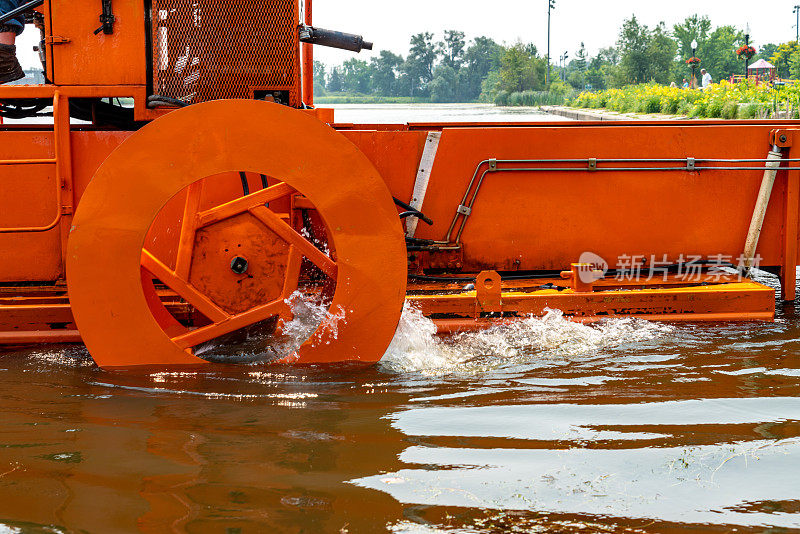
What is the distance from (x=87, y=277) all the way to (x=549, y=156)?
2.57 metres

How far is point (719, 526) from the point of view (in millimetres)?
2682

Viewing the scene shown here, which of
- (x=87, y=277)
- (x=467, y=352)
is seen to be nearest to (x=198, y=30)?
(x=87, y=277)

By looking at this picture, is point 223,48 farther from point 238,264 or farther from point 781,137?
point 781,137

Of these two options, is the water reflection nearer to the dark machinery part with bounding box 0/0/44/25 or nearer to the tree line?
the dark machinery part with bounding box 0/0/44/25

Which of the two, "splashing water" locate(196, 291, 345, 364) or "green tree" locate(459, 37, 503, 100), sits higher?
"green tree" locate(459, 37, 503, 100)

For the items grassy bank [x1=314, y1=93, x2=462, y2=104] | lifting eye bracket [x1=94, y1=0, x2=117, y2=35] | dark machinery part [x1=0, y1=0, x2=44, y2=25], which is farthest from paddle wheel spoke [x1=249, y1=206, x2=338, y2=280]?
grassy bank [x1=314, y1=93, x2=462, y2=104]

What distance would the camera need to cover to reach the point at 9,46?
502 cm

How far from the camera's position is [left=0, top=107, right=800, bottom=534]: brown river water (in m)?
2.78

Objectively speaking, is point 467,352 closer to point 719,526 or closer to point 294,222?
point 294,222

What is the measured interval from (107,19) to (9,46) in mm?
913

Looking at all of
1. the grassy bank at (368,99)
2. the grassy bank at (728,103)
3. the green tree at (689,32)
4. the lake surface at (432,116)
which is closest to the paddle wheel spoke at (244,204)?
the lake surface at (432,116)

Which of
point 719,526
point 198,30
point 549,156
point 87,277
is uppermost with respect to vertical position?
point 198,30

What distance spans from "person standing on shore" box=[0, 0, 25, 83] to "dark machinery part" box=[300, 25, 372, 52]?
62.6 inches

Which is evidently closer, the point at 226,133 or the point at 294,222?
the point at 226,133
